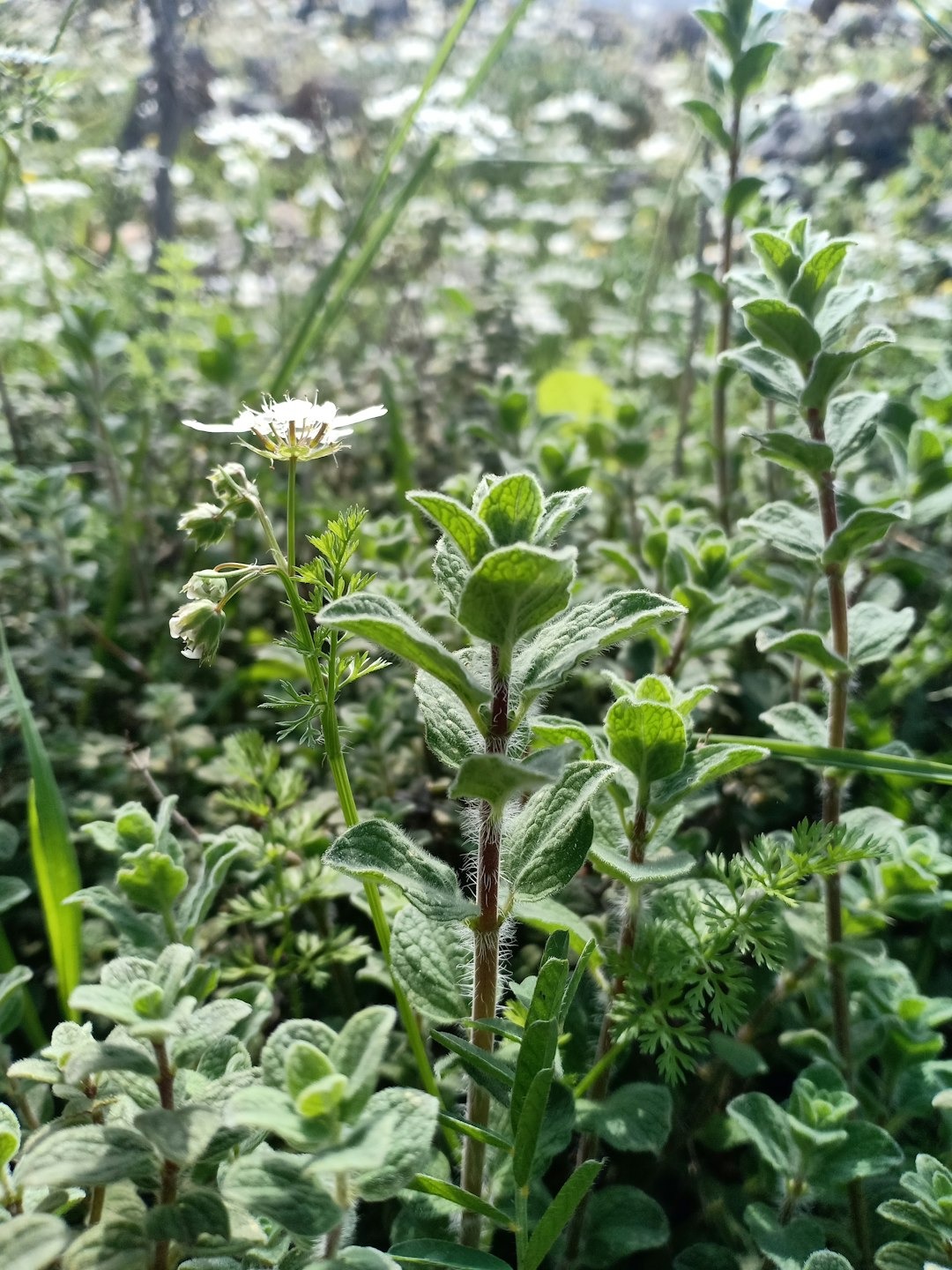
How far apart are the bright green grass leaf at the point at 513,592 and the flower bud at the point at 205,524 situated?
0.39 m

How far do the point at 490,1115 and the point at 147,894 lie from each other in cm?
46

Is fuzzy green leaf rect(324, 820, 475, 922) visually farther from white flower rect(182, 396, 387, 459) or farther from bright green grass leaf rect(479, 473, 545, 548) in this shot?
white flower rect(182, 396, 387, 459)

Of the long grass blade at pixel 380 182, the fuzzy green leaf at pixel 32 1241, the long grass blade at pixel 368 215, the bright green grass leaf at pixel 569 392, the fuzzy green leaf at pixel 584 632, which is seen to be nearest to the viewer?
the fuzzy green leaf at pixel 32 1241

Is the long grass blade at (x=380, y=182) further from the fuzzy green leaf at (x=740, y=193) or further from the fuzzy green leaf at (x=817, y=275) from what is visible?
the fuzzy green leaf at (x=817, y=275)

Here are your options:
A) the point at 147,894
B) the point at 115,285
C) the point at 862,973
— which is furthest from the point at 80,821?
the point at 115,285

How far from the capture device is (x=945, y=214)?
11.0 ft

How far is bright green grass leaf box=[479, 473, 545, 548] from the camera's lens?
89 centimetres

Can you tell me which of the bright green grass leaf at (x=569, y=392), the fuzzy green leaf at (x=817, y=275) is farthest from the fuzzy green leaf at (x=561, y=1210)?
the bright green grass leaf at (x=569, y=392)

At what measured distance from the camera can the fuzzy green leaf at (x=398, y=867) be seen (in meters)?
0.91

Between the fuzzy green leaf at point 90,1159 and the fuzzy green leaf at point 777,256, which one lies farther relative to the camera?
the fuzzy green leaf at point 777,256

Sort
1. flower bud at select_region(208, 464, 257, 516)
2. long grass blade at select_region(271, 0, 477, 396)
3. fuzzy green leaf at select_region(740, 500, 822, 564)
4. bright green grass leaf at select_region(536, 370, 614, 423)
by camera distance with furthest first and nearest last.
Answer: bright green grass leaf at select_region(536, 370, 614, 423) → long grass blade at select_region(271, 0, 477, 396) → fuzzy green leaf at select_region(740, 500, 822, 564) → flower bud at select_region(208, 464, 257, 516)

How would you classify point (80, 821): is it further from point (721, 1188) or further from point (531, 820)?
point (721, 1188)

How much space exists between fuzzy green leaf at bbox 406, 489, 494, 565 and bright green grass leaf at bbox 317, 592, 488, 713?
0.09 meters

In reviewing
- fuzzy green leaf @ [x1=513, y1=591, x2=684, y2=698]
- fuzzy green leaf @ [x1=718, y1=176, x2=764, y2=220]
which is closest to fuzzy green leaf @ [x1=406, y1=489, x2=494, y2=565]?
fuzzy green leaf @ [x1=513, y1=591, x2=684, y2=698]
